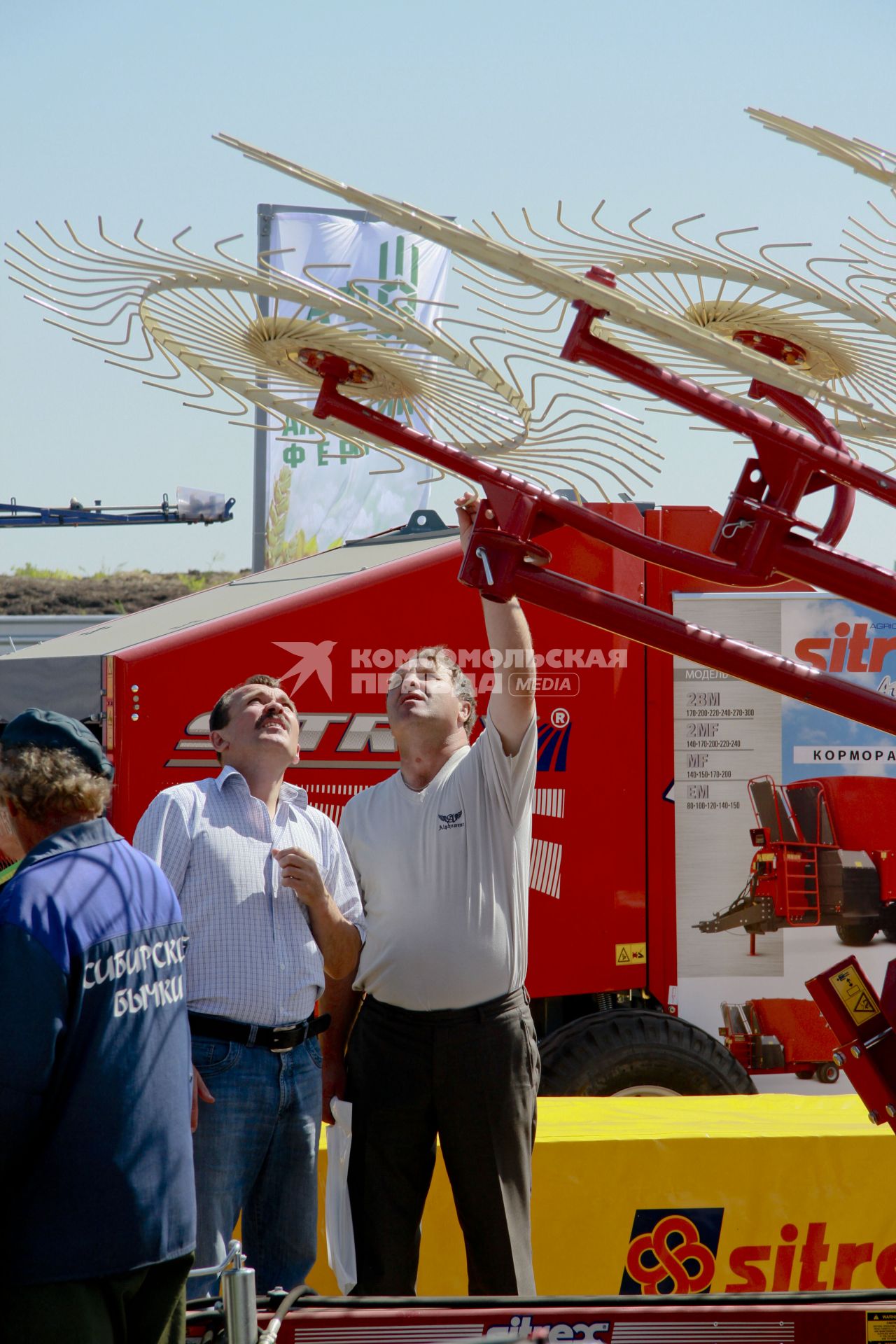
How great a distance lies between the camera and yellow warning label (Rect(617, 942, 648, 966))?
5590 millimetres

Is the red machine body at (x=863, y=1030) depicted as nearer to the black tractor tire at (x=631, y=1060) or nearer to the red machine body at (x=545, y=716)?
the black tractor tire at (x=631, y=1060)

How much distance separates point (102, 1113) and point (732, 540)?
1463 millimetres

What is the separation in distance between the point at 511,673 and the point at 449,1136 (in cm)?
118

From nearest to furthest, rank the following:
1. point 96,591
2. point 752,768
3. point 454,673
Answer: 1. point 454,673
2. point 752,768
3. point 96,591

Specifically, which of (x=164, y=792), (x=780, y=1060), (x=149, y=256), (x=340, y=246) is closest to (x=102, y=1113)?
(x=164, y=792)

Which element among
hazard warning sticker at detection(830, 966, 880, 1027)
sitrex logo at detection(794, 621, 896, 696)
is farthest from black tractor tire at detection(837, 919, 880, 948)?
hazard warning sticker at detection(830, 966, 880, 1027)

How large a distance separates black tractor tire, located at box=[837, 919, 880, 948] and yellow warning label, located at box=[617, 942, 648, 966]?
0.80m

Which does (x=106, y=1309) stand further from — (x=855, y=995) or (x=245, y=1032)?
(x=855, y=995)

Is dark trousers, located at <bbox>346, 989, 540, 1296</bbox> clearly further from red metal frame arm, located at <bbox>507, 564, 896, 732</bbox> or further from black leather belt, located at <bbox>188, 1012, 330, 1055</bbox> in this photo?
red metal frame arm, located at <bbox>507, 564, 896, 732</bbox>

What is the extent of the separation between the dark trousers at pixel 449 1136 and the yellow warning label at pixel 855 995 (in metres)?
0.96

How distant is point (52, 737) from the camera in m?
2.39

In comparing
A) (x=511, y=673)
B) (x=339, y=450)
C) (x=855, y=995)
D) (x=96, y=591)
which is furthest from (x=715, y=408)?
(x=96, y=591)

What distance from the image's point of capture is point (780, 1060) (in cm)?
556

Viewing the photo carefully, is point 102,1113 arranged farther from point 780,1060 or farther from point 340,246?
point 340,246
